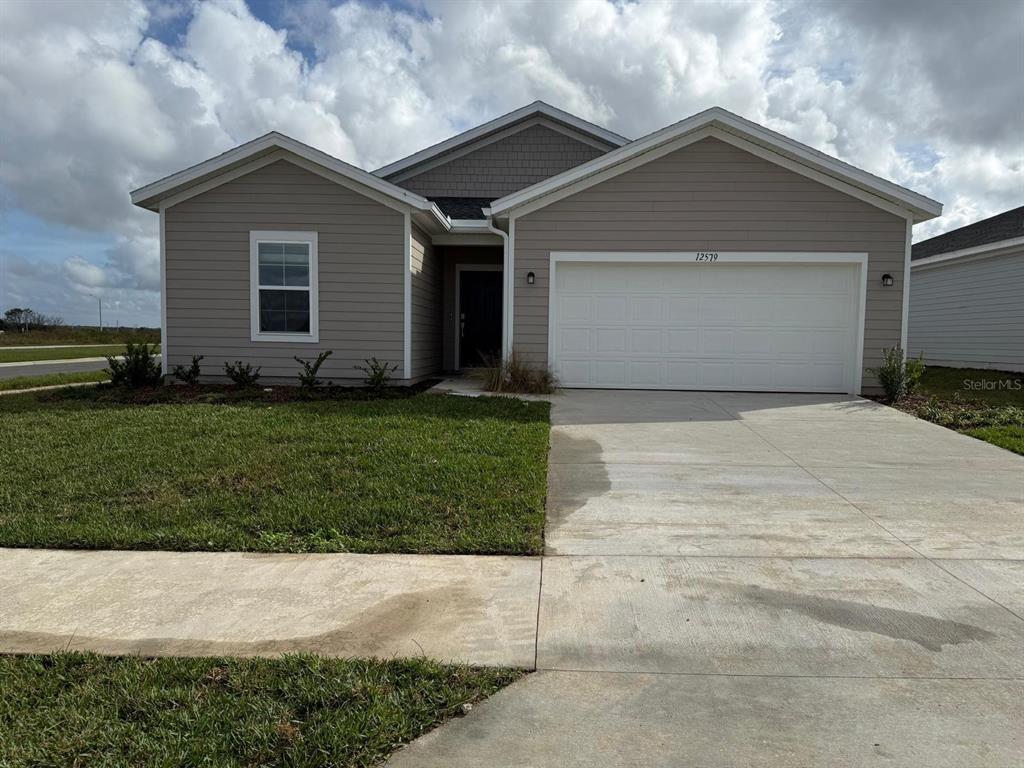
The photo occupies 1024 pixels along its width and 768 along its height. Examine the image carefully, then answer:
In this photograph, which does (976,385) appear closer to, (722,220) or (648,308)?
(722,220)

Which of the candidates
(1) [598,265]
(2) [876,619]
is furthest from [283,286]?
(2) [876,619]

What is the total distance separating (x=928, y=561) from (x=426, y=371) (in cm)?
1022

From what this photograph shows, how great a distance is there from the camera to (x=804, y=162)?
1118cm

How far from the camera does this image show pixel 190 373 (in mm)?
11609

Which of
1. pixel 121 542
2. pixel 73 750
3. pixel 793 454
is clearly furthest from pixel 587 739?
pixel 793 454

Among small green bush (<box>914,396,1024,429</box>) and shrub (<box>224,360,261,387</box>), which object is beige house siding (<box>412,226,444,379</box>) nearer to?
shrub (<box>224,360,261,387</box>)

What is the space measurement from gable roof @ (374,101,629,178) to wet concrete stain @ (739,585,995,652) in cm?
1320

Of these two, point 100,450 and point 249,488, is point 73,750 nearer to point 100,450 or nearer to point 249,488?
point 249,488

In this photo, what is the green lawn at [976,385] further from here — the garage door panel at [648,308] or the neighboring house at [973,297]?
the garage door panel at [648,308]

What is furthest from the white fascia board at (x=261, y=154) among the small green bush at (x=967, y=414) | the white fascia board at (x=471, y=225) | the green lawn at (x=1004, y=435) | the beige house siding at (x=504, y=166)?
the green lawn at (x=1004, y=435)

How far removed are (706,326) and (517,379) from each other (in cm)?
338

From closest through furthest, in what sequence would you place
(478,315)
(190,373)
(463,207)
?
(190,373) < (463,207) < (478,315)

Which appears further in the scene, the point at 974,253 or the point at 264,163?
the point at 974,253

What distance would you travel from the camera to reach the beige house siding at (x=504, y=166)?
15.8 meters
